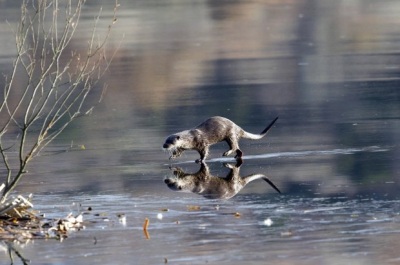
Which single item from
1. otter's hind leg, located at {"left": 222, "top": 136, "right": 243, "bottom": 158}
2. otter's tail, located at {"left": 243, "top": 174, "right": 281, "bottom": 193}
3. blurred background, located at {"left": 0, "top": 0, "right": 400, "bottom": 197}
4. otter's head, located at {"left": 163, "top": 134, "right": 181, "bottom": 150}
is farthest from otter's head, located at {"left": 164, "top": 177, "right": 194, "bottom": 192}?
otter's hind leg, located at {"left": 222, "top": 136, "right": 243, "bottom": 158}

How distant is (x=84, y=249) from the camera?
8.44 metres

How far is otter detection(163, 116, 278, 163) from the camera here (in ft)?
39.9

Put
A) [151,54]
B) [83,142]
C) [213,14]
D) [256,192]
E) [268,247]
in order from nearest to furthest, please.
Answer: [268,247] < [256,192] < [83,142] < [151,54] < [213,14]

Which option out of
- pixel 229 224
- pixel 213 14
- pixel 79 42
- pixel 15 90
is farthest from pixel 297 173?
pixel 213 14

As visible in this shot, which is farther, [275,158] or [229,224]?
[275,158]

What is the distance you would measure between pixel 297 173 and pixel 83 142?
11.8 feet

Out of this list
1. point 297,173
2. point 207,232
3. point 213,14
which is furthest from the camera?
point 213,14

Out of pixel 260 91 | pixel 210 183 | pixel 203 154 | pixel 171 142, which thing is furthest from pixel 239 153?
pixel 260 91

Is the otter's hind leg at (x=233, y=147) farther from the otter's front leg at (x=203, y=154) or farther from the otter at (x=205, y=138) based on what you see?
the otter's front leg at (x=203, y=154)

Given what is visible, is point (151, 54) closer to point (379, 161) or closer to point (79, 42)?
point (79, 42)

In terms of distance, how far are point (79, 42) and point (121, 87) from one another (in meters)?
9.00

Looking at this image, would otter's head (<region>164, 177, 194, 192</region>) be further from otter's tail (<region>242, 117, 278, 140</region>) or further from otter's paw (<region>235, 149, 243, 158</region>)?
otter's tail (<region>242, 117, 278, 140</region>)

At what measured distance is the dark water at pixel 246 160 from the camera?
838 centimetres

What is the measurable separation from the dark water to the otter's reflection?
12cm
